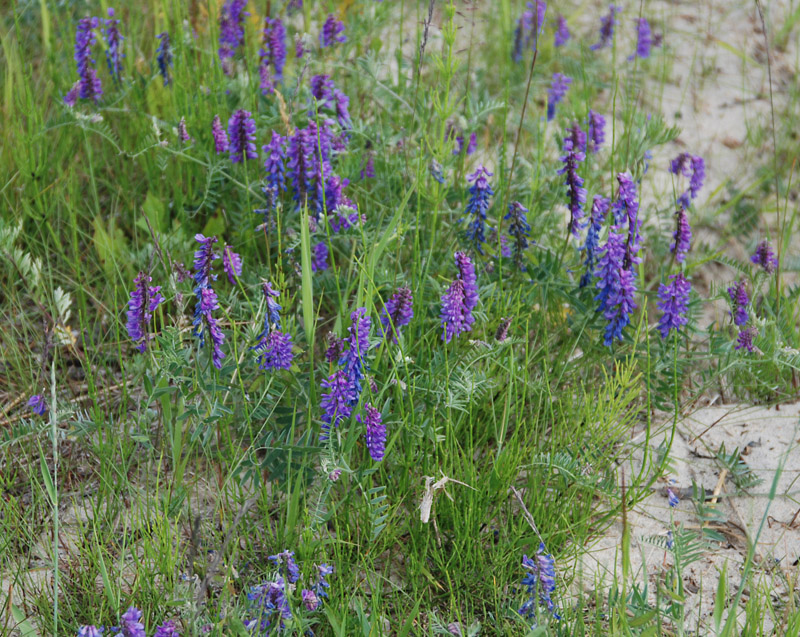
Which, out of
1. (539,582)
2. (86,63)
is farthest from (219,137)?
(539,582)

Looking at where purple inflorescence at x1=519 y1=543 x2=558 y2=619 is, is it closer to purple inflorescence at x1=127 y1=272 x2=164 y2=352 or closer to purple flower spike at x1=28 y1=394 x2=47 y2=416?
purple inflorescence at x1=127 y1=272 x2=164 y2=352

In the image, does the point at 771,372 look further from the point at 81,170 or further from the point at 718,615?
the point at 81,170

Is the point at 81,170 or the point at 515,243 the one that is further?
the point at 81,170

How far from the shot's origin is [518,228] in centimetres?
252

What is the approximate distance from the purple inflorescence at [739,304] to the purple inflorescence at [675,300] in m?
0.18

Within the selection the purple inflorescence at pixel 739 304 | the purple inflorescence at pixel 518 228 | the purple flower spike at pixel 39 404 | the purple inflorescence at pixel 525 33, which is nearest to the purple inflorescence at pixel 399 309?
the purple inflorescence at pixel 518 228

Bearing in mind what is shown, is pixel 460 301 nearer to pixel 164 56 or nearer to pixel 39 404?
pixel 39 404

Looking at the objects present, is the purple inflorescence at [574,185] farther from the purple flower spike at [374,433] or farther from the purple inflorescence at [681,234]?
the purple flower spike at [374,433]

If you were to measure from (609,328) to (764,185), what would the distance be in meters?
1.77

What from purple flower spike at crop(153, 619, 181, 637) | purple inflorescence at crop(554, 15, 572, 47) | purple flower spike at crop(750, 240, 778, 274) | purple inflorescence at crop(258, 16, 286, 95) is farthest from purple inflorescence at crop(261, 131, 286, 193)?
purple inflorescence at crop(554, 15, 572, 47)

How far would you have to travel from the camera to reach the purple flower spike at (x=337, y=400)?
1.99 meters

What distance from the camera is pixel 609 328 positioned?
2.48m

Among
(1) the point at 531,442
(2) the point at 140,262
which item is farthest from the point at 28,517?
(1) the point at 531,442

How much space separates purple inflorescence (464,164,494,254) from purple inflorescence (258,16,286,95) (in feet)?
3.47
